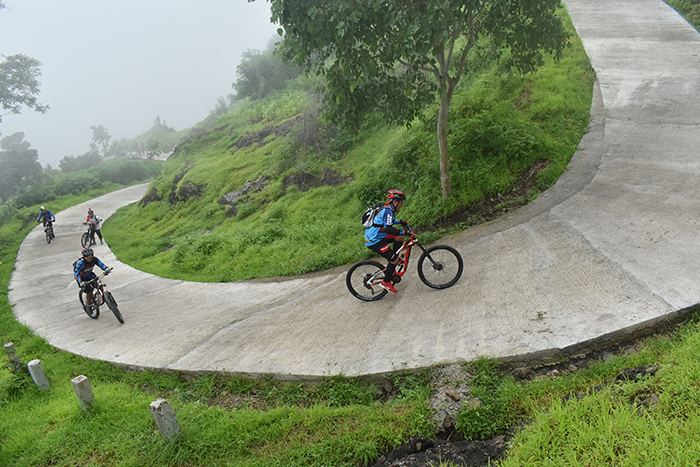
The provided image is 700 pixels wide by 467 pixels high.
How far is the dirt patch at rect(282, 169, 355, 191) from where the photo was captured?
14.6 meters

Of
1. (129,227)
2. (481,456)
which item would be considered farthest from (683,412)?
(129,227)

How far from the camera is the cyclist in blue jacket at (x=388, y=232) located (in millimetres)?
5828

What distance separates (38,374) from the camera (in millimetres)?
6008

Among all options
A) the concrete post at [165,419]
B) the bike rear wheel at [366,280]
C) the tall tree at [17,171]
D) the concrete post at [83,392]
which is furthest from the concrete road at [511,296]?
the tall tree at [17,171]

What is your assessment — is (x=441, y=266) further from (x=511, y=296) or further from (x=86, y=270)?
(x=86, y=270)

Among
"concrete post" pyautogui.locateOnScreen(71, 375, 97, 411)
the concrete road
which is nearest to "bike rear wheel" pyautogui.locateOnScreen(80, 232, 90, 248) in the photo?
the concrete road

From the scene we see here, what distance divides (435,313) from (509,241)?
246 cm

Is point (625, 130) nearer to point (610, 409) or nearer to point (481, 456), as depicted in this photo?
point (610, 409)

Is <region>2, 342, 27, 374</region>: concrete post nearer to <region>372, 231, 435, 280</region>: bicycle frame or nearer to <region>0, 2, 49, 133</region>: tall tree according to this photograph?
<region>372, 231, 435, 280</region>: bicycle frame

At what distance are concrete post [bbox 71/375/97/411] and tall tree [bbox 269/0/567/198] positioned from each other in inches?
225

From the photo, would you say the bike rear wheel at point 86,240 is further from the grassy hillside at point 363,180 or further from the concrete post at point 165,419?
the concrete post at point 165,419

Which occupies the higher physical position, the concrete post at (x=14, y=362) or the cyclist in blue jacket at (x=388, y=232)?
the cyclist in blue jacket at (x=388, y=232)

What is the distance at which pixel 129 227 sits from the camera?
78.6 feet

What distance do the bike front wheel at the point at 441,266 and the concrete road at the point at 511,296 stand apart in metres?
0.18
